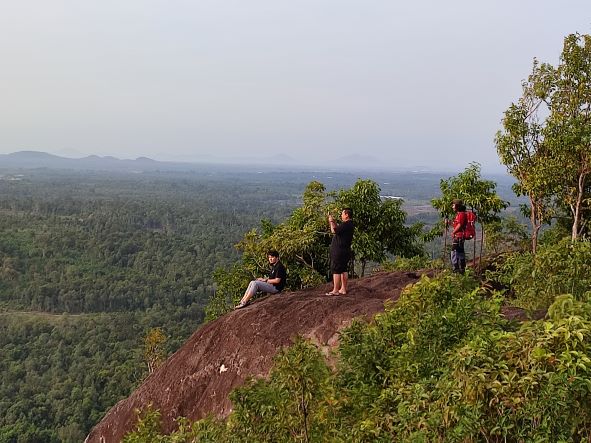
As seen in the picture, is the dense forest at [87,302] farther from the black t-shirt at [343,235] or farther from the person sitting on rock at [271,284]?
the black t-shirt at [343,235]

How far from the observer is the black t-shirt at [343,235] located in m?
8.31

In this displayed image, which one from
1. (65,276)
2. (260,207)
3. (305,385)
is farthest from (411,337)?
(260,207)

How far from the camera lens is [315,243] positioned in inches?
558

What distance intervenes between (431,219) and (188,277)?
6930 centimetres

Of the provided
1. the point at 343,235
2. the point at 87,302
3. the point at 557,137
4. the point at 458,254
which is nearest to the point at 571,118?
the point at 557,137

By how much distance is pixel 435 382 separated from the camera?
3.22 metres


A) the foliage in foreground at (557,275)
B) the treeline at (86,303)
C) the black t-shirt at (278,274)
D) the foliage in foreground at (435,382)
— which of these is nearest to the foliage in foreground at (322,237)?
the black t-shirt at (278,274)

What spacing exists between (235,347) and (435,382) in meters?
5.87

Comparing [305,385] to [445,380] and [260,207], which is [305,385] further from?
[260,207]

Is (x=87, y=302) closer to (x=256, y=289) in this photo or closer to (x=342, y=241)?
(x=256, y=289)

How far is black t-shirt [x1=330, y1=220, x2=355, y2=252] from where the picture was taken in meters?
8.31

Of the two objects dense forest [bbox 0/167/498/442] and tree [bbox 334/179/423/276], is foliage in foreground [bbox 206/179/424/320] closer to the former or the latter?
tree [bbox 334/179/423/276]

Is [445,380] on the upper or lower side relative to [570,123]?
lower

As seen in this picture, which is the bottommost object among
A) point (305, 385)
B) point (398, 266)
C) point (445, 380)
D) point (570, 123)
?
point (398, 266)
